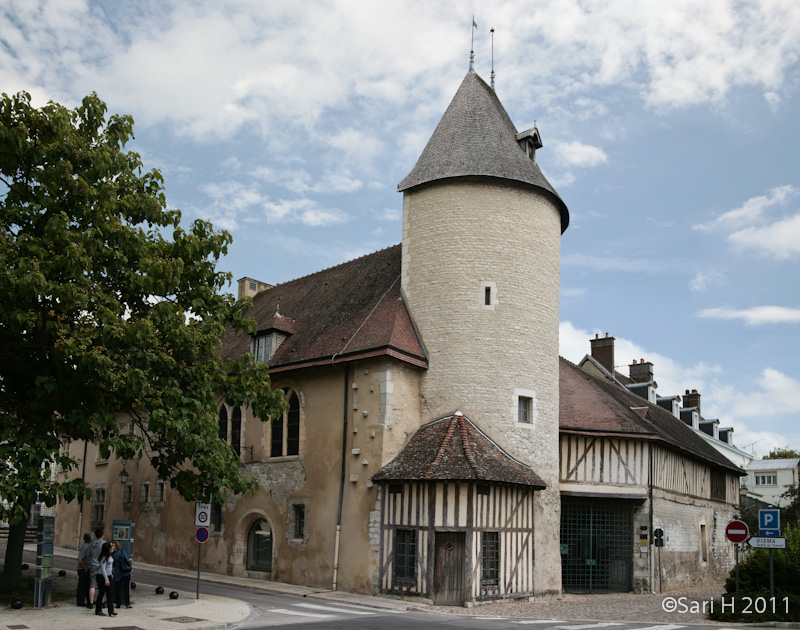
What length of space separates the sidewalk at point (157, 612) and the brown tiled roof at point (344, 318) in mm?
5483

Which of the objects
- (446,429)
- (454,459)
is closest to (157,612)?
(454,459)

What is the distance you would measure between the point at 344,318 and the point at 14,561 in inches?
396

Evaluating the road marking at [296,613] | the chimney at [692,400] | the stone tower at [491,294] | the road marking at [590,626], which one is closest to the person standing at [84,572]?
the road marking at [296,613]

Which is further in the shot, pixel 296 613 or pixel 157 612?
pixel 296 613

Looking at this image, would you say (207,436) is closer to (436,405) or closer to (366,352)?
(366,352)

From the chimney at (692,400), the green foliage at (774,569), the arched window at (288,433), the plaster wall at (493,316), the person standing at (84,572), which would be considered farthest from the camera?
the chimney at (692,400)

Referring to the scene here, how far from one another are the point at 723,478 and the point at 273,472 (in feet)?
61.2

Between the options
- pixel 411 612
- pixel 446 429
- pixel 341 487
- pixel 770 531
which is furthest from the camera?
pixel 341 487

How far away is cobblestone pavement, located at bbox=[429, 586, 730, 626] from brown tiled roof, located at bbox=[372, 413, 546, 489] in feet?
8.59

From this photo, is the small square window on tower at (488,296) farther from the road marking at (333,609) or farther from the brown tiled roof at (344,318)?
the road marking at (333,609)

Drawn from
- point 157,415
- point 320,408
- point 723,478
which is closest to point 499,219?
point 320,408

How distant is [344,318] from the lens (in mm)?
21609

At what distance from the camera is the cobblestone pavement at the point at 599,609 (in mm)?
15398

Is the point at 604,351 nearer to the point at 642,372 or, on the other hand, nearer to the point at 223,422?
the point at 642,372
